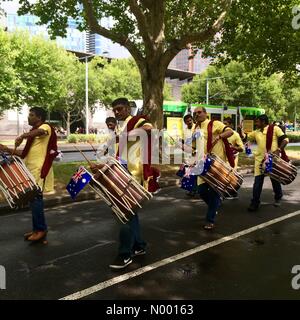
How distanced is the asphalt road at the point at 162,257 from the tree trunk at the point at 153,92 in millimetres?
5959

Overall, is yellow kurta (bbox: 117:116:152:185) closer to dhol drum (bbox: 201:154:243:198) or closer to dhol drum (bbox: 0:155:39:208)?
dhol drum (bbox: 0:155:39:208)

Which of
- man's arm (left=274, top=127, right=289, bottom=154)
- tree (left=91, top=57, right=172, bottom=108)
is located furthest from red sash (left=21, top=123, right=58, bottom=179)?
tree (left=91, top=57, right=172, bottom=108)

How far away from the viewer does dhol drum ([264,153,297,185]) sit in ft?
25.5

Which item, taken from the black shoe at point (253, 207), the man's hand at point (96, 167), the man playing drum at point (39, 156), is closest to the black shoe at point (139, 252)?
the man's hand at point (96, 167)

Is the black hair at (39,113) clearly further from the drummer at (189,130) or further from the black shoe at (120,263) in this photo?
the drummer at (189,130)

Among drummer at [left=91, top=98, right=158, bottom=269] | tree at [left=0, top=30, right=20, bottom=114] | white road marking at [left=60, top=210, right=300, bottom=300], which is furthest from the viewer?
tree at [left=0, top=30, right=20, bottom=114]

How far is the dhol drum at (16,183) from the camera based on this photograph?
17.1 feet

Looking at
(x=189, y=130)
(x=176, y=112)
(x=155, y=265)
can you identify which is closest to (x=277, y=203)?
(x=189, y=130)

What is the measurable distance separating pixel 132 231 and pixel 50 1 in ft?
41.7

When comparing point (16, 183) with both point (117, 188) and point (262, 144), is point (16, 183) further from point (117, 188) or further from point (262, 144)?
point (262, 144)

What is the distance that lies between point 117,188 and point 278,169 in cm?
431

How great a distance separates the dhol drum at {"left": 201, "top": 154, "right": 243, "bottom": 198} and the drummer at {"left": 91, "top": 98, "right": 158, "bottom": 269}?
1.50 meters

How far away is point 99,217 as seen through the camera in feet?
24.3

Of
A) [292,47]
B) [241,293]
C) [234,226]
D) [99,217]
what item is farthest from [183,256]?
[292,47]
